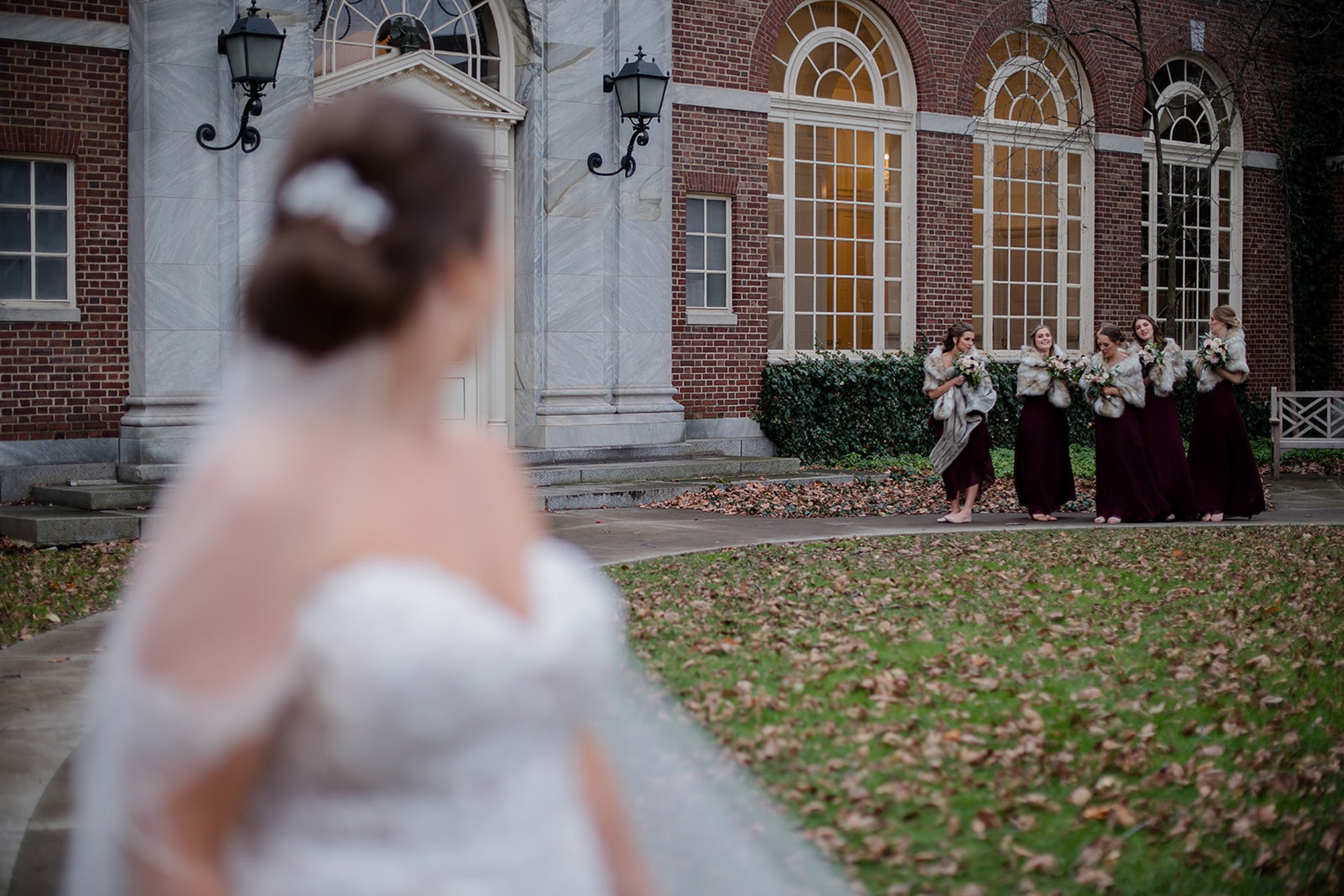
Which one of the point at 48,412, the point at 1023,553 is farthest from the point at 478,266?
the point at 48,412

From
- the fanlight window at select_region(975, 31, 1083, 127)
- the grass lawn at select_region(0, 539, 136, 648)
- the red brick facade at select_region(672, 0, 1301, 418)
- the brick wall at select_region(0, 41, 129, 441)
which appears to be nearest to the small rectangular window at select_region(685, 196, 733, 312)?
the red brick facade at select_region(672, 0, 1301, 418)

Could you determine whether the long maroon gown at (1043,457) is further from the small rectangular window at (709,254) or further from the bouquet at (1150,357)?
the small rectangular window at (709,254)

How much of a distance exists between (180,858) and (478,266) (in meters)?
0.81

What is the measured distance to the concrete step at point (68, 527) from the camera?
1058cm

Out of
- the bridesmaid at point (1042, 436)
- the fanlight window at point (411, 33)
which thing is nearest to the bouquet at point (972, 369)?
the bridesmaid at point (1042, 436)

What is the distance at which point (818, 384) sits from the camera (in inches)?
676

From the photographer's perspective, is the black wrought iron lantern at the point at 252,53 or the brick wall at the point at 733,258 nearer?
the black wrought iron lantern at the point at 252,53

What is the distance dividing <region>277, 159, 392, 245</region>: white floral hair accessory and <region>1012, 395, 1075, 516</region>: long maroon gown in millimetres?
11573

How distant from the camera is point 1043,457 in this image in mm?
12750

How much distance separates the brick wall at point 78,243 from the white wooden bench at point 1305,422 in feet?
46.8

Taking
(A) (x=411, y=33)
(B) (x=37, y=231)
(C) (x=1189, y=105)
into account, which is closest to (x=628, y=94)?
(A) (x=411, y=33)

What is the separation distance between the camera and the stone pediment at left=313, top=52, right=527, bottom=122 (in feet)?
46.5

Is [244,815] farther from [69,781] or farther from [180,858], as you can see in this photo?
[69,781]

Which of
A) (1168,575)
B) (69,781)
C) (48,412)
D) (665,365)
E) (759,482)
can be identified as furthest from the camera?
(665,365)
